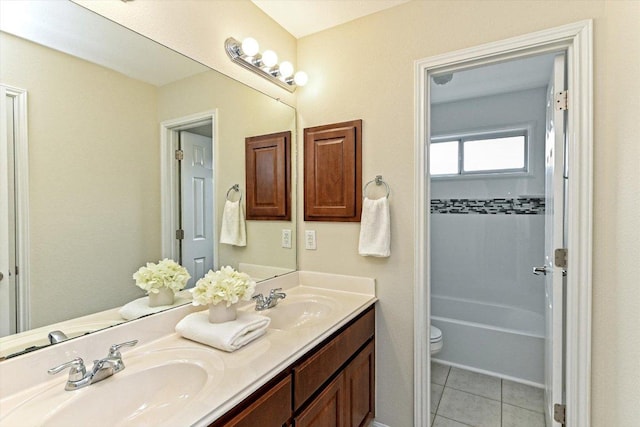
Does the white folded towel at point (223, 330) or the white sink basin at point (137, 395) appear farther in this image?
the white folded towel at point (223, 330)

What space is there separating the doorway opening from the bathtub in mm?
2161

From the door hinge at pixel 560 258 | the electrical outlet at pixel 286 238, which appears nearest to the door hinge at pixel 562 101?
the door hinge at pixel 560 258

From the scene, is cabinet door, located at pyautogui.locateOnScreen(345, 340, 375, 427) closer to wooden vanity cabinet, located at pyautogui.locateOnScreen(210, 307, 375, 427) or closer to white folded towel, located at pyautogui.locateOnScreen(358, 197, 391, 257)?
wooden vanity cabinet, located at pyautogui.locateOnScreen(210, 307, 375, 427)

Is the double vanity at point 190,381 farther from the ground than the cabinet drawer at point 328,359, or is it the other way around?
the double vanity at point 190,381

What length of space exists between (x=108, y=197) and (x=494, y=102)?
3174mm

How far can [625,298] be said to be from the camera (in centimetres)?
107

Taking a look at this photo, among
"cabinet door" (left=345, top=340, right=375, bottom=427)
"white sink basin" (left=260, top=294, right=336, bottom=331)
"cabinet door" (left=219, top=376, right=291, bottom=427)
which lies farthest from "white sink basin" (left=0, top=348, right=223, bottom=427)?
"cabinet door" (left=345, top=340, right=375, bottom=427)

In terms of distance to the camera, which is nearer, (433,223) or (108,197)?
(108,197)

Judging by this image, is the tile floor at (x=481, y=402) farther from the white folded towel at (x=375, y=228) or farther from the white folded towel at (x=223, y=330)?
the white folded towel at (x=223, y=330)

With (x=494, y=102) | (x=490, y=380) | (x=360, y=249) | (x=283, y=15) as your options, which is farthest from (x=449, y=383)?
(x=283, y=15)

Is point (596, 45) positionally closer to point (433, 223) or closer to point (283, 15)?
point (283, 15)

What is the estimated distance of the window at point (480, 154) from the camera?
285cm

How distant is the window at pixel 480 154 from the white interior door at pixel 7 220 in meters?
3.15

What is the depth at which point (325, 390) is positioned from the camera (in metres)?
1.26
